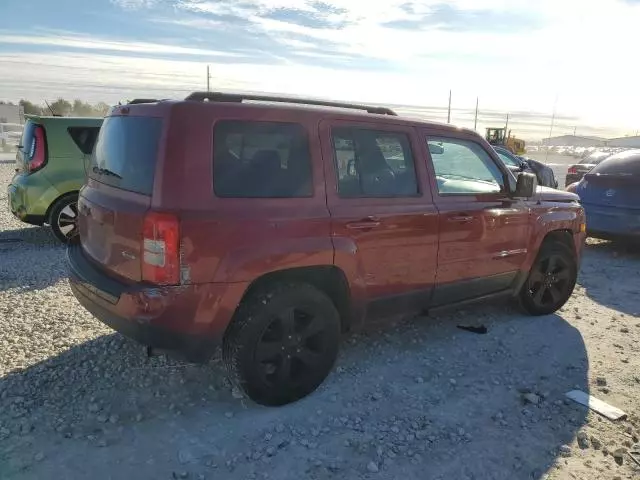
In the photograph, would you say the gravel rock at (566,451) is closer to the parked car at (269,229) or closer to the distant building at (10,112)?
the parked car at (269,229)

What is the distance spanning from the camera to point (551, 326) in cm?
515

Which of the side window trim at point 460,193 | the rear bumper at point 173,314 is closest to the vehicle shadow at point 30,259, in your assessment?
the rear bumper at point 173,314

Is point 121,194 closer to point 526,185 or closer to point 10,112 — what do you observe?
point 526,185

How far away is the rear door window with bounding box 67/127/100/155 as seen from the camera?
7316mm

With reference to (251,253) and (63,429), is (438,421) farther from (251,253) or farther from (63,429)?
(63,429)

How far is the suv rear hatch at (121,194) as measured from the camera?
3.07 meters

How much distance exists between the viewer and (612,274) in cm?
716

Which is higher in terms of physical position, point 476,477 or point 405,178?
point 405,178

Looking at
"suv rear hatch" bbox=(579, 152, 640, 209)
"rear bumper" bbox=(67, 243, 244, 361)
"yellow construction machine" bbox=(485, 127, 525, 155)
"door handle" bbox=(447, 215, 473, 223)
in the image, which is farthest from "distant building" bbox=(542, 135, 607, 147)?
"rear bumper" bbox=(67, 243, 244, 361)

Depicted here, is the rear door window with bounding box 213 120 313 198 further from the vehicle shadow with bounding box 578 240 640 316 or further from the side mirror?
the vehicle shadow with bounding box 578 240 640 316

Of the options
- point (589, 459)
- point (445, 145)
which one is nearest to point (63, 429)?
point (589, 459)

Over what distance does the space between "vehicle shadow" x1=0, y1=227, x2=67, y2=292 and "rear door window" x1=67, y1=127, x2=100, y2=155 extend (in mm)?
1387

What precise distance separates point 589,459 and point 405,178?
2160mm

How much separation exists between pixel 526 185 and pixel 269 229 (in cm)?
252
